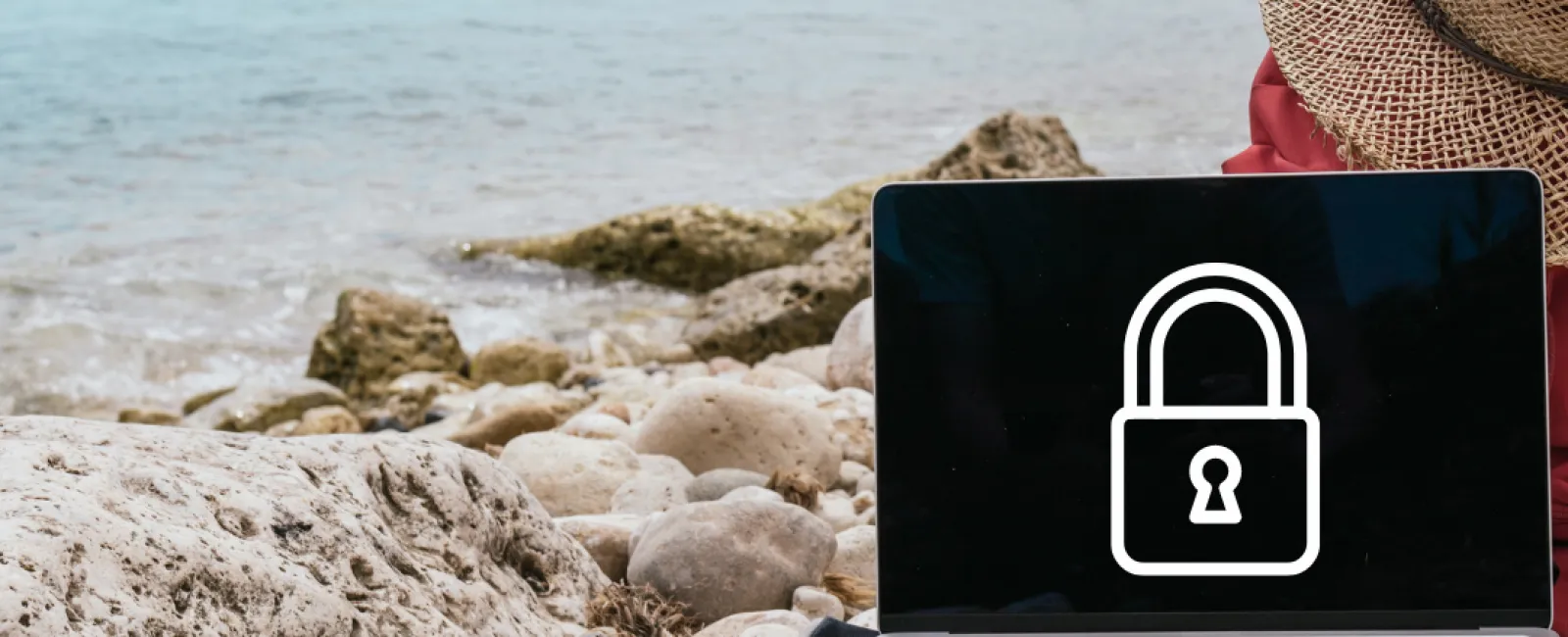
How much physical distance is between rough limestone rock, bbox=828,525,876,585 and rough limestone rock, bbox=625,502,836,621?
17 centimetres

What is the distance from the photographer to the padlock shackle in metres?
1.04

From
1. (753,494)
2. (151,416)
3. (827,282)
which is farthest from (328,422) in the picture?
(753,494)

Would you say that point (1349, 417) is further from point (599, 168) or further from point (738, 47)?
point (738, 47)

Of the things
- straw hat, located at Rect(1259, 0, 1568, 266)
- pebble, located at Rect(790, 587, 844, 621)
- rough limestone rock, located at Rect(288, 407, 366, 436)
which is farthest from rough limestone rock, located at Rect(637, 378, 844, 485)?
rough limestone rock, located at Rect(288, 407, 366, 436)

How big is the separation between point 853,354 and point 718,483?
1.57 metres

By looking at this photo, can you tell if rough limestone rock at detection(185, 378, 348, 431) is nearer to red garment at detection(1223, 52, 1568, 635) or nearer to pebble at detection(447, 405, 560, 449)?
pebble at detection(447, 405, 560, 449)

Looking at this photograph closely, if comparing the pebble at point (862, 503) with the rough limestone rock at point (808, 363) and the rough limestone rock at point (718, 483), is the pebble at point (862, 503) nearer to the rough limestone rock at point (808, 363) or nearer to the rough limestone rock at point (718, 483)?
the rough limestone rock at point (718, 483)

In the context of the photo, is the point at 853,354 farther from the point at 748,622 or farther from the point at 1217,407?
the point at 1217,407

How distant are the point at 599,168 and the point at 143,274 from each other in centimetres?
486

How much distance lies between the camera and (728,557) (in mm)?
2014

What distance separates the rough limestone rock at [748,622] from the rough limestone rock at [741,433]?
1.07 meters

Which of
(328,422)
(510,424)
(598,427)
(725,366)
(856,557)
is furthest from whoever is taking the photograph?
(725,366)

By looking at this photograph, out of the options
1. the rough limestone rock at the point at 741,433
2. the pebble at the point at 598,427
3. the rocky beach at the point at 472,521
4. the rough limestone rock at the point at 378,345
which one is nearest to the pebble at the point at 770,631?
the rocky beach at the point at 472,521

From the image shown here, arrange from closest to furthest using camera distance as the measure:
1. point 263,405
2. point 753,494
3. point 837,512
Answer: point 753,494, point 837,512, point 263,405
